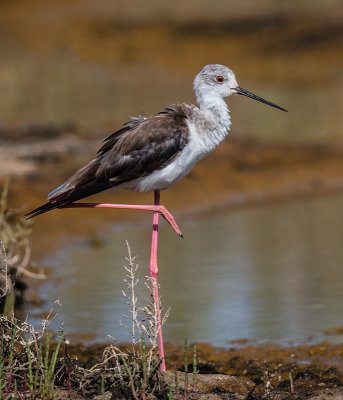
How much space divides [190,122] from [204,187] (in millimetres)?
5999

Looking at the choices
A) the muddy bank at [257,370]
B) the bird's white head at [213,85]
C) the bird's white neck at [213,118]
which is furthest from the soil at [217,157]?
the bird's white head at [213,85]

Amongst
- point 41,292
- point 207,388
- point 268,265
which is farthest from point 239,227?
point 207,388

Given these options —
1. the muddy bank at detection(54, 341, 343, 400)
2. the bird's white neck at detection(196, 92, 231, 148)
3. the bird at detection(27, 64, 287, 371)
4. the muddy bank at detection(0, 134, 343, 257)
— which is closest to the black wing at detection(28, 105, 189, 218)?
the bird at detection(27, 64, 287, 371)

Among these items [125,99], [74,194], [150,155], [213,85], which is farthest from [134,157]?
[125,99]

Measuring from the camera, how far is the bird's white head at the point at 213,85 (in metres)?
6.91

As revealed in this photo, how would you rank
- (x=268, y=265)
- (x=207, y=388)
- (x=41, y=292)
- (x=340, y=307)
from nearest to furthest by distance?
1. (x=207, y=388)
2. (x=340, y=307)
3. (x=41, y=292)
4. (x=268, y=265)

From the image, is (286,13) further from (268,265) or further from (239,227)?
(268,265)

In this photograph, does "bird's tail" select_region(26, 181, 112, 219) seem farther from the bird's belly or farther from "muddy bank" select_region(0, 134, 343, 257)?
"muddy bank" select_region(0, 134, 343, 257)

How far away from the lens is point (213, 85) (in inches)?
274

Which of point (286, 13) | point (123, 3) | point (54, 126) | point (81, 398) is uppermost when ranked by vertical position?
point (123, 3)

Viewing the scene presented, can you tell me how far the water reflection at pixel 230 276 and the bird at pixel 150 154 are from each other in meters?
1.29

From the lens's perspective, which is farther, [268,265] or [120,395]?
[268,265]

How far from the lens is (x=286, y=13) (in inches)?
891

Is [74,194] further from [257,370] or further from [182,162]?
[257,370]
